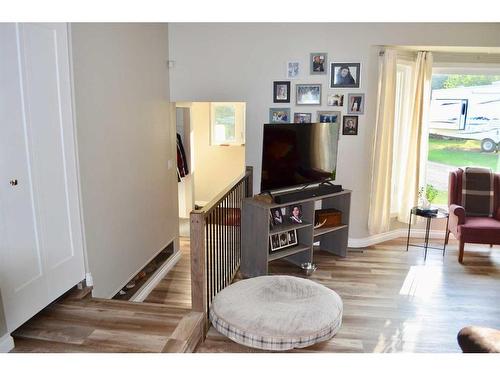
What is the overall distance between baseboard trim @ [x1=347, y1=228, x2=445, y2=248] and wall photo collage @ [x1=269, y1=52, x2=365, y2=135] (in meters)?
1.32

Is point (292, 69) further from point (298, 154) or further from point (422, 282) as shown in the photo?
point (422, 282)

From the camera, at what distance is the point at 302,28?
4.26m

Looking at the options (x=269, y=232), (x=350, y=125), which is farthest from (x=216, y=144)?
(x=269, y=232)

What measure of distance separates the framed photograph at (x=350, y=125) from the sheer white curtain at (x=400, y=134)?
281 mm

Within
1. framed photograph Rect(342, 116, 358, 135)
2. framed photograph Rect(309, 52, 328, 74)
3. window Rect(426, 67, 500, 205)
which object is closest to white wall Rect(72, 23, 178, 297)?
framed photograph Rect(309, 52, 328, 74)

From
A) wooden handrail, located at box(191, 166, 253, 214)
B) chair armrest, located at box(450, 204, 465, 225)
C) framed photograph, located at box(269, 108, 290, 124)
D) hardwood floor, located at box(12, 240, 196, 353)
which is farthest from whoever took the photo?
framed photograph, located at box(269, 108, 290, 124)

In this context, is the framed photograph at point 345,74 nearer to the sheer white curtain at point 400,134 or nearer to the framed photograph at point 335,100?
the framed photograph at point 335,100

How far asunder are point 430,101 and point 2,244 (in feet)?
15.6

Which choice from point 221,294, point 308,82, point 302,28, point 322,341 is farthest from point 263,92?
point 322,341

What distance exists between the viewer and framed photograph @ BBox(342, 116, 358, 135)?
4414 millimetres

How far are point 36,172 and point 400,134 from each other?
13.4ft

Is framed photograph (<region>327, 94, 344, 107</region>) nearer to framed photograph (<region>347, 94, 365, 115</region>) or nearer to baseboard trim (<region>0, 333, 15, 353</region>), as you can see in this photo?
framed photograph (<region>347, 94, 365, 115</region>)

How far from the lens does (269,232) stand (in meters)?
3.60
